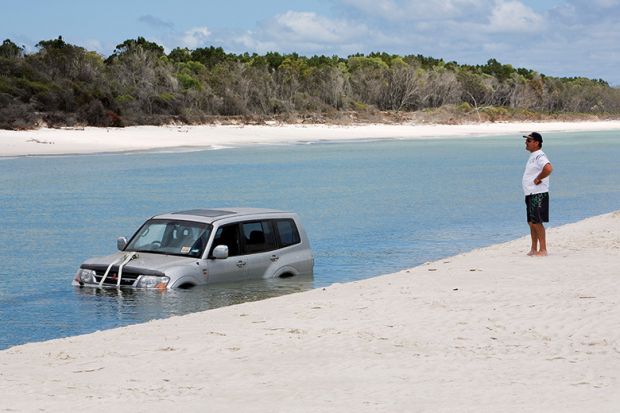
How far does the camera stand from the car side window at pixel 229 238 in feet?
51.0

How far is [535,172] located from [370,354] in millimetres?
7044

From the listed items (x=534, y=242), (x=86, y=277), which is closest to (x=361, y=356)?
(x=86, y=277)

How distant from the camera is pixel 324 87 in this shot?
114500 mm

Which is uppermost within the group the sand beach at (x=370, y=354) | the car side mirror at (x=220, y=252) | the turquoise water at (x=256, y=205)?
the car side mirror at (x=220, y=252)

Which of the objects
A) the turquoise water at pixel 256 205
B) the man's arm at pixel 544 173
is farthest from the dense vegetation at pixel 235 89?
the man's arm at pixel 544 173

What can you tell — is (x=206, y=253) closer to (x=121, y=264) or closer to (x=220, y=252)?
(x=220, y=252)

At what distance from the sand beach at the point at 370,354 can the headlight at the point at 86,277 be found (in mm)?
2818

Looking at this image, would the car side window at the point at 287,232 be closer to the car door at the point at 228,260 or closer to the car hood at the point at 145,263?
the car door at the point at 228,260

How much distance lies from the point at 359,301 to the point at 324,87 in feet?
335

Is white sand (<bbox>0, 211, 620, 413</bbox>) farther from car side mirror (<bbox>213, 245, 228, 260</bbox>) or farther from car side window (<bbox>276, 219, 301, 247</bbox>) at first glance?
car side window (<bbox>276, 219, 301, 247</bbox>)

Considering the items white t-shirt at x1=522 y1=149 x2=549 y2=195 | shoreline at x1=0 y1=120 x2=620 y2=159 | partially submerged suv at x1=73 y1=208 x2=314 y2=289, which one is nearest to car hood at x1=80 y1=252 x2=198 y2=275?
partially submerged suv at x1=73 y1=208 x2=314 y2=289

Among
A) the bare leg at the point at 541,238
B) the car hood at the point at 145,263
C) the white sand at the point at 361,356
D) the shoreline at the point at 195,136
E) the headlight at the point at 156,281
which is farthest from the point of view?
the shoreline at the point at 195,136

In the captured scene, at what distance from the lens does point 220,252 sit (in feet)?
49.9

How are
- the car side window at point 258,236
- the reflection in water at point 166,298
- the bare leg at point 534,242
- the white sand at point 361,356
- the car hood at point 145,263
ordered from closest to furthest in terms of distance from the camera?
1. the white sand at point 361,356
2. the reflection in water at point 166,298
3. the car hood at point 145,263
4. the car side window at point 258,236
5. the bare leg at point 534,242
